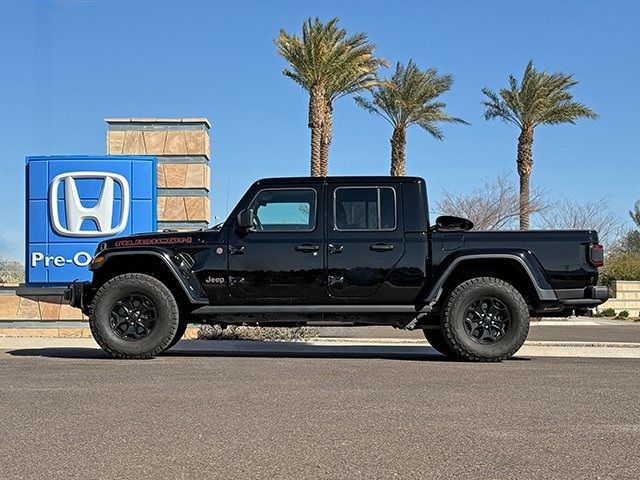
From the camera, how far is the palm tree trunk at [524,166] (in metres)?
40.2

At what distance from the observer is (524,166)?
1596 inches

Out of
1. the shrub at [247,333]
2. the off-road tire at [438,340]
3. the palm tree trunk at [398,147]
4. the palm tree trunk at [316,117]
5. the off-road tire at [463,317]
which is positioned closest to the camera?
the off-road tire at [463,317]

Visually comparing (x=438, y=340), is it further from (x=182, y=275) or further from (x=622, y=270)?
(x=622, y=270)

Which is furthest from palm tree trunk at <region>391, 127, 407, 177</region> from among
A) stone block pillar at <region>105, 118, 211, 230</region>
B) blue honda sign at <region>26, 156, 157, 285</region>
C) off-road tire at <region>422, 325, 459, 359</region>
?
off-road tire at <region>422, 325, 459, 359</region>

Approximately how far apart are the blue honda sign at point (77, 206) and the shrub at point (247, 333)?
1941mm

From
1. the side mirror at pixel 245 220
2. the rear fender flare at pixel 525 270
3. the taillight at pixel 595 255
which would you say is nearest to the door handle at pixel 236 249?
the side mirror at pixel 245 220

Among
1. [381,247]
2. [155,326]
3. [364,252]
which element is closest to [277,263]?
[364,252]

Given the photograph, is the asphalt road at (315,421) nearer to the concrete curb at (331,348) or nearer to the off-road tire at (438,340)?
the off-road tire at (438,340)

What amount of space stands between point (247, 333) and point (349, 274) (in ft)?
15.7

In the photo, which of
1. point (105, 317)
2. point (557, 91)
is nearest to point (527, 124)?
point (557, 91)

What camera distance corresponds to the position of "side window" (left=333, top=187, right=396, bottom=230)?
11516mm

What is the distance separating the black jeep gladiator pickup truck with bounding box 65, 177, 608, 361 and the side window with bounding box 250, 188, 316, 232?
0.01 m

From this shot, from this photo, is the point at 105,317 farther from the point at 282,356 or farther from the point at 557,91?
the point at 557,91

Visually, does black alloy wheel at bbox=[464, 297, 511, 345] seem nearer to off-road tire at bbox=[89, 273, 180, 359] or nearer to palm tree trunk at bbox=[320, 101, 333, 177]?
off-road tire at bbox=[89, 273, 180, 359]
